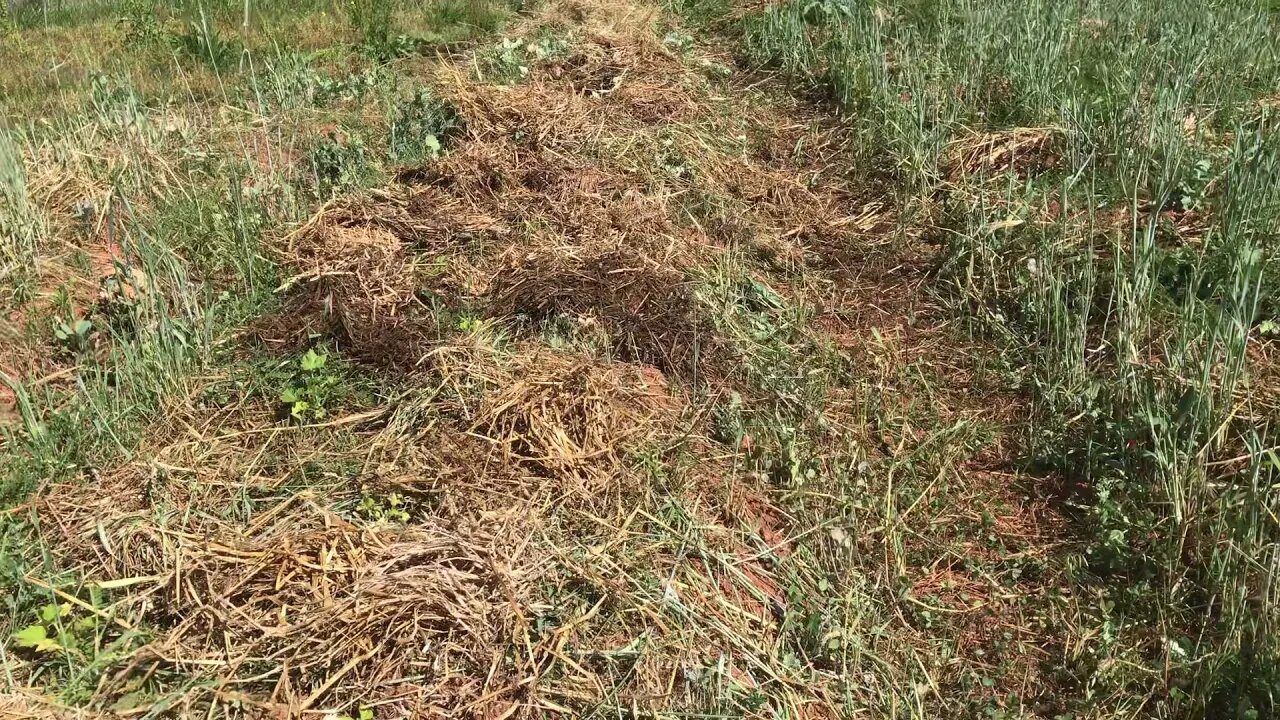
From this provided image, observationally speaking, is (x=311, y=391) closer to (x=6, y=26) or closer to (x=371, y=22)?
(x=371, y=22)

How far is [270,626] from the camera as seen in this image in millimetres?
2203

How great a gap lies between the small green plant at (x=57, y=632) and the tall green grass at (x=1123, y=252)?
2.46 meters

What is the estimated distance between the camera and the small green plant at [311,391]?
2.81 m

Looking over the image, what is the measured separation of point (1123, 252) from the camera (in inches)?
125

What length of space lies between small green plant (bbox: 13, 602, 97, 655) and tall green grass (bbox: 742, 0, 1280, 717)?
246cm

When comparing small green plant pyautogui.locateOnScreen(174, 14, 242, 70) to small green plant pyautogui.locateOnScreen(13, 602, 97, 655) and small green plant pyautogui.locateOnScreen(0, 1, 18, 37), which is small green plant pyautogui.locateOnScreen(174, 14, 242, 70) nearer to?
small green plant pyautogui.locateOnScreen(0, 1, 18, 37)

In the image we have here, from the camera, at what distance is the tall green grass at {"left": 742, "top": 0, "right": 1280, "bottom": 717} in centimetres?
220

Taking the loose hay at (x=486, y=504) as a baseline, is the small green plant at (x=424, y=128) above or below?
above

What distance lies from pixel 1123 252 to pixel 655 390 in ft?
5.80

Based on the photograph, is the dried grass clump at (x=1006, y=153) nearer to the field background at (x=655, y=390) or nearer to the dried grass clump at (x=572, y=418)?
the field background at (x=655, y=390)

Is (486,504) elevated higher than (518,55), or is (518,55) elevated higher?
(518,55)

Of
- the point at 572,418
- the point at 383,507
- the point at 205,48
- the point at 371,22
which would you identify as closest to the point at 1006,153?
the point at 572,418

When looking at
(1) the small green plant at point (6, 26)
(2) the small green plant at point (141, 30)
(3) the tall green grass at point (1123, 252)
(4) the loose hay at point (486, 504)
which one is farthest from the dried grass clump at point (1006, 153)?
(1) the small green plant at point (6, 26)

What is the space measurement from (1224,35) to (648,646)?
436 cm
